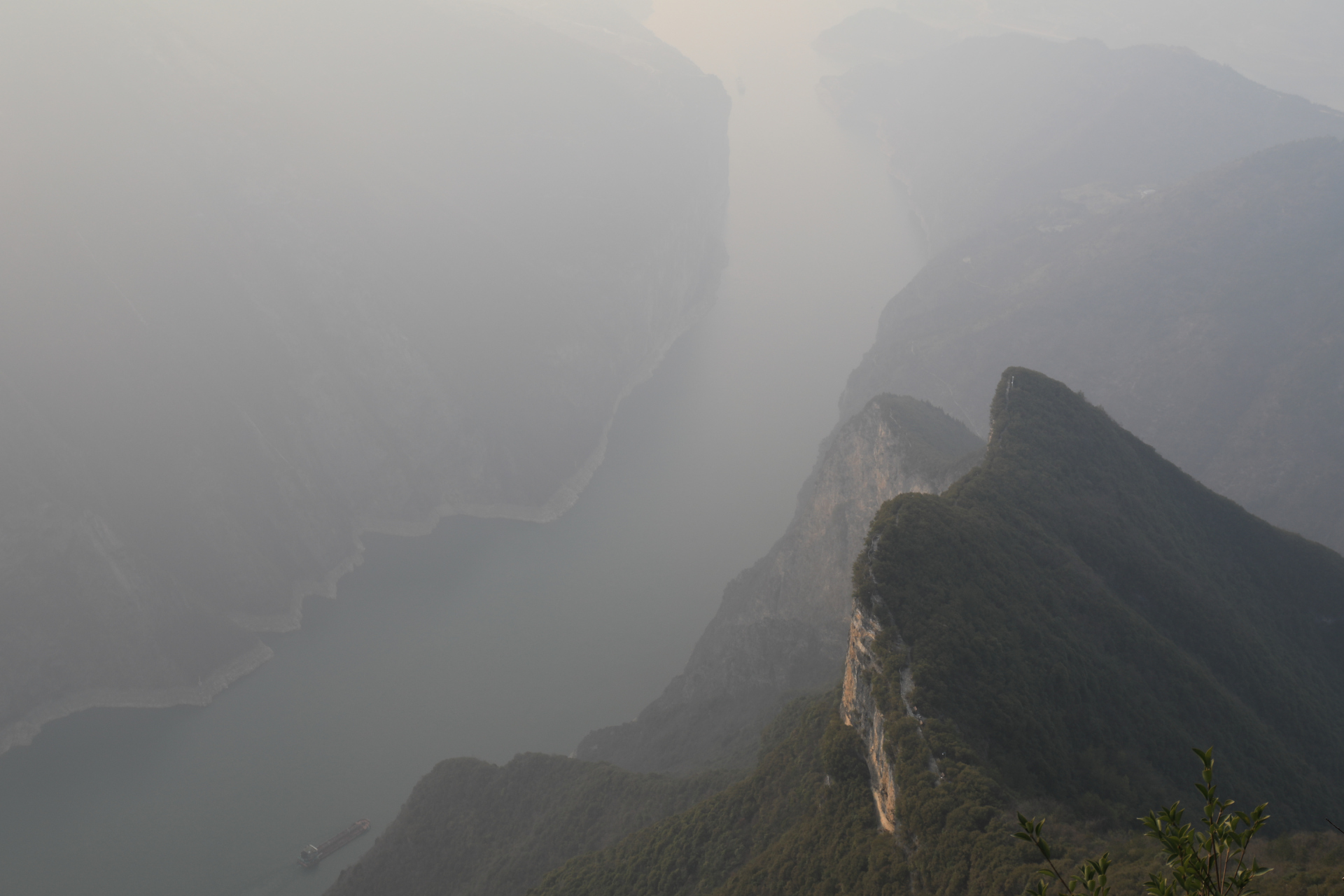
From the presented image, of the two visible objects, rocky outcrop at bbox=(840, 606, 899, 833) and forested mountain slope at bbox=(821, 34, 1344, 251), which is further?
forested mountain slope at bbox=(821, 34, 1344, 251)

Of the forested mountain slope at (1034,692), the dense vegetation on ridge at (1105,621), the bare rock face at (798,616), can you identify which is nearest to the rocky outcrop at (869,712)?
the forested mountain slope at (1034,692)

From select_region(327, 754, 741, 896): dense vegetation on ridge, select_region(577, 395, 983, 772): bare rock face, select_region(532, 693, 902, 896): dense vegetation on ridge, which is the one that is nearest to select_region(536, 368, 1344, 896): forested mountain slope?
select_region(532, 693, 902, 896): dense vegetation on ridge

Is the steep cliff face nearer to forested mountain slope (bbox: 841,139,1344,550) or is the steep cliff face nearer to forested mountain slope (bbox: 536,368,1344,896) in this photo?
forested mountain slope (bbox: 841,139,1344,550)

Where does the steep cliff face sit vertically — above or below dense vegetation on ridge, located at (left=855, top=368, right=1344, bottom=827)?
above

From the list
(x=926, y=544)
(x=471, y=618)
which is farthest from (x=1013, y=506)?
(x=471, y=618)

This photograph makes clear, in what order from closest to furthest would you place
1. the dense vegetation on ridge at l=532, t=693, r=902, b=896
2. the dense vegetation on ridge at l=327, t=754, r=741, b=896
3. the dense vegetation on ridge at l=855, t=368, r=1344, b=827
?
the dense vegetation on ridge at l=855, t=368, r=1344, b=827 → the dense vegetation on ridge at l=532, t=693, r=902, b=896 → the dense vegetation on ridge at l=327, t=754, r=741, b=896

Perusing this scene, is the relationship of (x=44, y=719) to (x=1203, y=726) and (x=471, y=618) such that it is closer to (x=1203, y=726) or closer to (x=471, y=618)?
(x=471, y=618)
